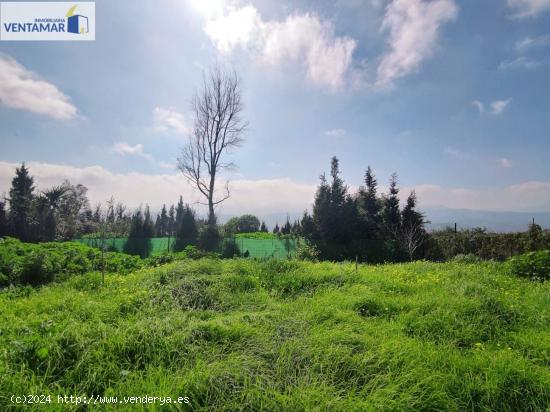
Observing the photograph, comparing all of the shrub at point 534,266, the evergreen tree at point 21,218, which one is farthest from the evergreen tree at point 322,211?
the evergreen tree at point 21,218

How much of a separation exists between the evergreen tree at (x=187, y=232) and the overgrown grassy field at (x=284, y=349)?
1069 cm

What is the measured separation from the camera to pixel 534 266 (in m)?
7.62

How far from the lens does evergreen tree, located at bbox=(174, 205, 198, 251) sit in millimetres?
16031

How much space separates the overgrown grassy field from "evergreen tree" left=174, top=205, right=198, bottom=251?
10.7 metres

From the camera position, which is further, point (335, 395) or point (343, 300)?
point (343, 300)

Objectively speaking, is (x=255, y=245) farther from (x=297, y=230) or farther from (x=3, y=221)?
(x=3, y=221)

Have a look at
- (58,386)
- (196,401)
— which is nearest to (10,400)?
(58,386)

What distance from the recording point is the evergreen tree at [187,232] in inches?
631

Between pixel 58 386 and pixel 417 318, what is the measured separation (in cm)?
422

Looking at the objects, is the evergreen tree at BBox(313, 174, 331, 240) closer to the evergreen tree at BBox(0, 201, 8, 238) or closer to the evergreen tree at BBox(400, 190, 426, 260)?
the evergreen tree at BBox(400, 190, 426, 260)

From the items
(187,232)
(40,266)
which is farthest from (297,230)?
(40,266)

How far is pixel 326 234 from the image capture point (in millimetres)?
16422

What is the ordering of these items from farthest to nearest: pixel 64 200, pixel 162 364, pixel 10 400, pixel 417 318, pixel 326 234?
pixel 64 200 < pixel 326 234 < pixel 417 318 < pixel 162 364 < pixel 10 400

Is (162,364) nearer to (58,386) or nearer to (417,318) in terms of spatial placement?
(58,386)
